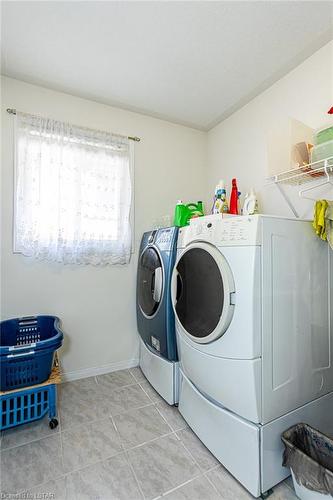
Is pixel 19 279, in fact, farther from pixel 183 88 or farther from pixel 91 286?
pixel 183 88

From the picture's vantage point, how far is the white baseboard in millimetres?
1982

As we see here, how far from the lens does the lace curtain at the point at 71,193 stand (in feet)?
5.90

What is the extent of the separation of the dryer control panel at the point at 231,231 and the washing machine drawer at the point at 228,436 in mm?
833

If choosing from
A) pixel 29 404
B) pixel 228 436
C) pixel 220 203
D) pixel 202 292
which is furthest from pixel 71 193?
pixel 228 436

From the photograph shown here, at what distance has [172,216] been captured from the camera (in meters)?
2.41

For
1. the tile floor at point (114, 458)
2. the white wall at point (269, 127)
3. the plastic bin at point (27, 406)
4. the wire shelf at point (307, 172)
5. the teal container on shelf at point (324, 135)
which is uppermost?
the white wall at point (269, 127)

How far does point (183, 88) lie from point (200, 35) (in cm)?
49

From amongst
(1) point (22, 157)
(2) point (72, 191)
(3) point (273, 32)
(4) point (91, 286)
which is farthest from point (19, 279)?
(3) point (273, 32)

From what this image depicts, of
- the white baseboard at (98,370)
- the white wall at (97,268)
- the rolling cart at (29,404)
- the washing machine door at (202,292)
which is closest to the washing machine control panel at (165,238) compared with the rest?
the washing machine door at (202,292)

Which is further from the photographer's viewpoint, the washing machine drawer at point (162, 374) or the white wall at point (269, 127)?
the washing machine drawer at point (162, 374)

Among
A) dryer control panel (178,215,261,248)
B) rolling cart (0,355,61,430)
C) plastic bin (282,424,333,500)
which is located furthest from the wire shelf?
rolling cart (0,355,61,430)

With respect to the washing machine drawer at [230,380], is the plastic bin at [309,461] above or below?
below

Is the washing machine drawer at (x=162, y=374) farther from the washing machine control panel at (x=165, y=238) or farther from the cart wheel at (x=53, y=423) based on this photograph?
the washing machine control panel at (x=165, y=238)

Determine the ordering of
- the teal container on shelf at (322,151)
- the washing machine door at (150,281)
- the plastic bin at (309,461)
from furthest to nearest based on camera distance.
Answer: the washing machine door at (150,281) < the teal container on shelf at (322,151) < the plastic bin at (309,461)
